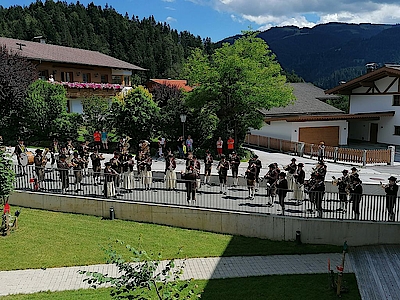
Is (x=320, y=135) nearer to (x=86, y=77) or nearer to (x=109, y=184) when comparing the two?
(x=109, y=184)

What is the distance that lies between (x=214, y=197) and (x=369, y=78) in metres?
24.4

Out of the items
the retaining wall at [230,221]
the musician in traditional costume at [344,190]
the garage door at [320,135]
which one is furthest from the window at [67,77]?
the musician in traditional costume at [344,190]

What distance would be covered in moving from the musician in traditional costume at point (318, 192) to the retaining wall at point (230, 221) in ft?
1.49

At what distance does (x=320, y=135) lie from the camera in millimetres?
31734

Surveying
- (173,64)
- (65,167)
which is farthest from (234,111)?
(173,64)

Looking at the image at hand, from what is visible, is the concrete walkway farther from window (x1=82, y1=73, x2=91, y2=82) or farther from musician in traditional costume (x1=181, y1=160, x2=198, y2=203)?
window (x1=82, y1=73, x2=91, y2=82)

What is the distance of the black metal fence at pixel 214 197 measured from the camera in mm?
13172

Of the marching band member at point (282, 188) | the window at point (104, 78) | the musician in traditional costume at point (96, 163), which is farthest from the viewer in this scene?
the window at point (104, 78)

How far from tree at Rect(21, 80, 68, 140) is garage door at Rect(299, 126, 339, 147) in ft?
58.1

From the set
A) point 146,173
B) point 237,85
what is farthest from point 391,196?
point 237,85

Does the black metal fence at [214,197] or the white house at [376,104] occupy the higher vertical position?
the white house at [376,104]

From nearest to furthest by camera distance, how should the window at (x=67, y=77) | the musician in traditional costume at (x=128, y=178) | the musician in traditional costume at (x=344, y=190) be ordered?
the musician in traditional costume at (x=344, y=190) → the musician in traditional costume at (x=128, y=178) → the window at (x=67, y=77)

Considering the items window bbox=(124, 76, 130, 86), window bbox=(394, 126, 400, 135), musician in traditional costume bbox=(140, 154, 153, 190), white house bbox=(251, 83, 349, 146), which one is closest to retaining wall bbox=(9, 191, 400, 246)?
musician in traditional costume bbox=(140, 154, 153, 190)

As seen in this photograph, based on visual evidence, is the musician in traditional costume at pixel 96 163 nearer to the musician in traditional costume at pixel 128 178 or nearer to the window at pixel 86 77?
the musician in traditional costume at pixel 128 178
